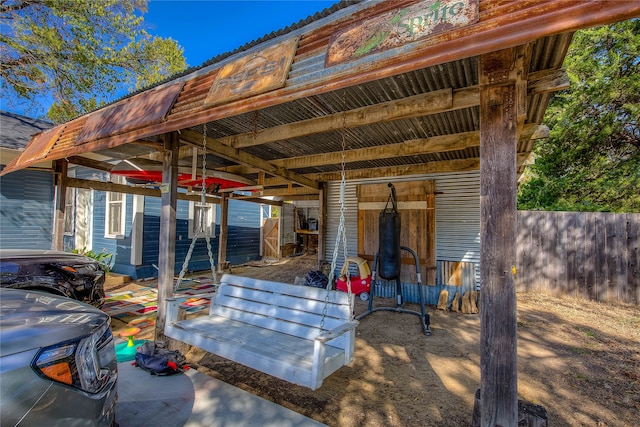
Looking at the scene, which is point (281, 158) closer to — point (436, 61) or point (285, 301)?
point (285, 301)

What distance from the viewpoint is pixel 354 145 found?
4602 mm

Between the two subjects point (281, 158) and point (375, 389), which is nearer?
point (375, 389)

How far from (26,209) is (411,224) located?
33.5ft

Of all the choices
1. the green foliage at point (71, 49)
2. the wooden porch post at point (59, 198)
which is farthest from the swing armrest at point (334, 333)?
the green foliage at point (71, 49)

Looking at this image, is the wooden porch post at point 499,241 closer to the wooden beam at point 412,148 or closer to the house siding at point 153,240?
the wooden beam at point 412,148

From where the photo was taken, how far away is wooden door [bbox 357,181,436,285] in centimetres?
591

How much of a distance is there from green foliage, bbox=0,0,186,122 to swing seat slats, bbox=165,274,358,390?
10187 millimetres

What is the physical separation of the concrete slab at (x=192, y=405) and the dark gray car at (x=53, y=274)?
1.37 metres

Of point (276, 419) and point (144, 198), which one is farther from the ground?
point (144, 198)

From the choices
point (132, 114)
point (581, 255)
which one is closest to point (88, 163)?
point (132, 114)

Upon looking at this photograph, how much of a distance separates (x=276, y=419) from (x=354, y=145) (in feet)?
12.1

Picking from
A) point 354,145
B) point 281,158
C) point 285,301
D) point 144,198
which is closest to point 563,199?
point 354,145

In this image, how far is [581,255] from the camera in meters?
6.05

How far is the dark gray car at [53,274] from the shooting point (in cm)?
307
